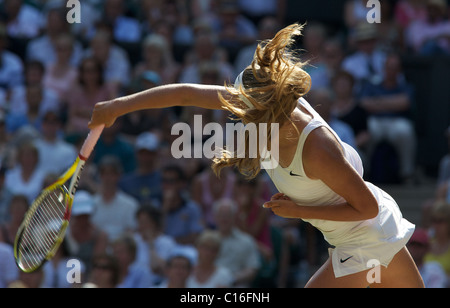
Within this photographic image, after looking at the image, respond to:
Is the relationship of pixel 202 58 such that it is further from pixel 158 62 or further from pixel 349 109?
pixel 349 109

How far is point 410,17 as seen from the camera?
8.59 meters

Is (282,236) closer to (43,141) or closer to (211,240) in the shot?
(211,240)

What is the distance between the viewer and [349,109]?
23.7 ft

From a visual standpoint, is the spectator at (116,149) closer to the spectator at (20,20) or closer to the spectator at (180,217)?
the spectator at (180,217)

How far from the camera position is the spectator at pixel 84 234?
609 centimetres

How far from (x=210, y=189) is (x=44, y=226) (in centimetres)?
289

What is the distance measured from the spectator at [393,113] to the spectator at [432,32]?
800mm

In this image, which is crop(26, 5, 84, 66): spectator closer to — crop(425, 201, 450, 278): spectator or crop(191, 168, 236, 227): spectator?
crop(191, 168, 236, 227): spectator

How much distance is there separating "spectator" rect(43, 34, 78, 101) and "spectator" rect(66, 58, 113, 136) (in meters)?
0.16

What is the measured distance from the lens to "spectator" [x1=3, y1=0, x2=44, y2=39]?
834 centimetres

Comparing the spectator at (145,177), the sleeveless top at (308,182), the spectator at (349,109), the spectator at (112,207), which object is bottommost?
the sleeveless top at (308,182)

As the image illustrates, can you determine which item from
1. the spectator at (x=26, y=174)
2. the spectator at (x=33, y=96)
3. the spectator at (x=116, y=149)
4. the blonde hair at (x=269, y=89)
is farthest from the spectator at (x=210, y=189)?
the blonde hair at (x=269, y=89)
